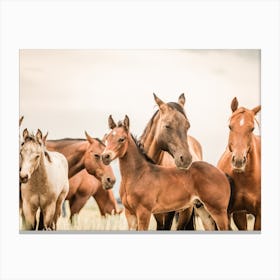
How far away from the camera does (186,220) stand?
377cm

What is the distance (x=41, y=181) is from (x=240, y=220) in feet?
4.38

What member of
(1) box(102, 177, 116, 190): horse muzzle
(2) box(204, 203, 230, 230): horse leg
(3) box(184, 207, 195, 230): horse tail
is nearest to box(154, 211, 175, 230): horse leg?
(3) box(184, 207, 195, 230): horse tail

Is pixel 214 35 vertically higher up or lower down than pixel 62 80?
higher up

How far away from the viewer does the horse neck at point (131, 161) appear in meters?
3.79

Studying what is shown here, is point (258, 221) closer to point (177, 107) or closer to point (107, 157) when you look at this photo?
point (177, 107)

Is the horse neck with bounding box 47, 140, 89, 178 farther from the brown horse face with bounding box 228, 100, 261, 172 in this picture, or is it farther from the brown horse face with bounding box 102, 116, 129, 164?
the brown horse face with bounding box 228, 100, 261, 172

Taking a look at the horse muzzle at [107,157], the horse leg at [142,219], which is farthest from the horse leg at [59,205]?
the horse leg at [142,219]

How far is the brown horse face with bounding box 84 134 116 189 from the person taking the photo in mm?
3768

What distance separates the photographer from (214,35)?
3.79 m

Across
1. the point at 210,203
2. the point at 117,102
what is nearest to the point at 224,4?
the point at 117,102

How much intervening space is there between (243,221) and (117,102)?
1.14m

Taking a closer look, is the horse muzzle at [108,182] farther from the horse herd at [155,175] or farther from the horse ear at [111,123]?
the horse ear at [111,123]
